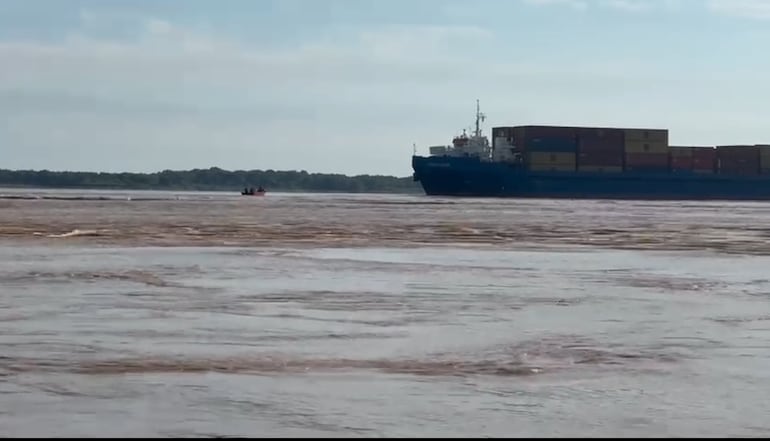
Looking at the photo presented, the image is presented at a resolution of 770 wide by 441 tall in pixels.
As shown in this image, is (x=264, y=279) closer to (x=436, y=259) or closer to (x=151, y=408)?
(x=436, y=259)

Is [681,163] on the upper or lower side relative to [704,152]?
lower

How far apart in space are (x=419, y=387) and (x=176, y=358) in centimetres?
226

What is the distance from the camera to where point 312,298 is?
1492 cm

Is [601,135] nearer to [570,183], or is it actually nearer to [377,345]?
[570,183]

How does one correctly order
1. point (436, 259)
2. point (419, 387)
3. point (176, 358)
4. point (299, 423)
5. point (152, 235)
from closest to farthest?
point (299, 423), point (419, 387), point (176, 358), point (436, 259), point (152, 235)

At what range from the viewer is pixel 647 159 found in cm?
9175

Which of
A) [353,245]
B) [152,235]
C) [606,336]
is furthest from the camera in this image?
[152,235]

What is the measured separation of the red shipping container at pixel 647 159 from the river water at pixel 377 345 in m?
69.2

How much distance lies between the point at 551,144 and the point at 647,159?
8.12m

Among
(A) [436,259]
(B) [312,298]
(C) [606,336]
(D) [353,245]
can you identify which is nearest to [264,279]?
(B) [312,298]

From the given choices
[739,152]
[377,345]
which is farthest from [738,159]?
[377,345]

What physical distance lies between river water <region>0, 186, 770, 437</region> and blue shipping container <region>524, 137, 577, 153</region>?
6683cm

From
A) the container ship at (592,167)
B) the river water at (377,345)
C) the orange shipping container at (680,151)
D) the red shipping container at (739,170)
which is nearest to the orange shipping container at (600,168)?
the container ship at (592,167)

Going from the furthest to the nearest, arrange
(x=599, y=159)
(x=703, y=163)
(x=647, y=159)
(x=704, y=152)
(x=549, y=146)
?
(x=704, y=152)
(x=703, y=163)
(x=647, y=159)
(x=599, y=159)
(x=549, y=146)
